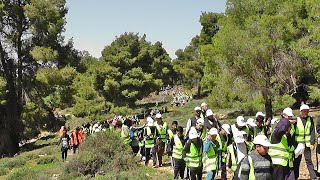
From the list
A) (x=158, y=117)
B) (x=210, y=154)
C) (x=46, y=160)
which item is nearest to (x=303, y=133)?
(x=210, y=154)

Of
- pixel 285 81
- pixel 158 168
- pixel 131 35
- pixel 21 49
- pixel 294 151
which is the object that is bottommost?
pixel 158 168

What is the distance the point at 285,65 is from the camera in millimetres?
26141

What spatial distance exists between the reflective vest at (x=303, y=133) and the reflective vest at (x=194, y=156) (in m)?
2.25

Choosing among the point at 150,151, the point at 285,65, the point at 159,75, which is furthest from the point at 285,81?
the point at 159,75

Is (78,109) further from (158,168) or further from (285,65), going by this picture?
(158,168)

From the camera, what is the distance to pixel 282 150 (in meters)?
7.62

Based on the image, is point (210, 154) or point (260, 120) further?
point (260, 120)

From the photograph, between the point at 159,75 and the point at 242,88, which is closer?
the point at 242,88

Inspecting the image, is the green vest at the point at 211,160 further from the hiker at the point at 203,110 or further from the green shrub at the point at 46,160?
the green shrub at the point at 46,160

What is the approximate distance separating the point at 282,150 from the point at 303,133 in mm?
1970

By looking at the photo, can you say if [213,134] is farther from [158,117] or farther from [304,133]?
[158,117]

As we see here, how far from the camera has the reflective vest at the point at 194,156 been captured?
9.84 m

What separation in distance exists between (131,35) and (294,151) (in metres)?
52.3

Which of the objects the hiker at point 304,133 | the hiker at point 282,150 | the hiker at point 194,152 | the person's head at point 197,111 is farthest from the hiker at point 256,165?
the person's head at point 197,111
